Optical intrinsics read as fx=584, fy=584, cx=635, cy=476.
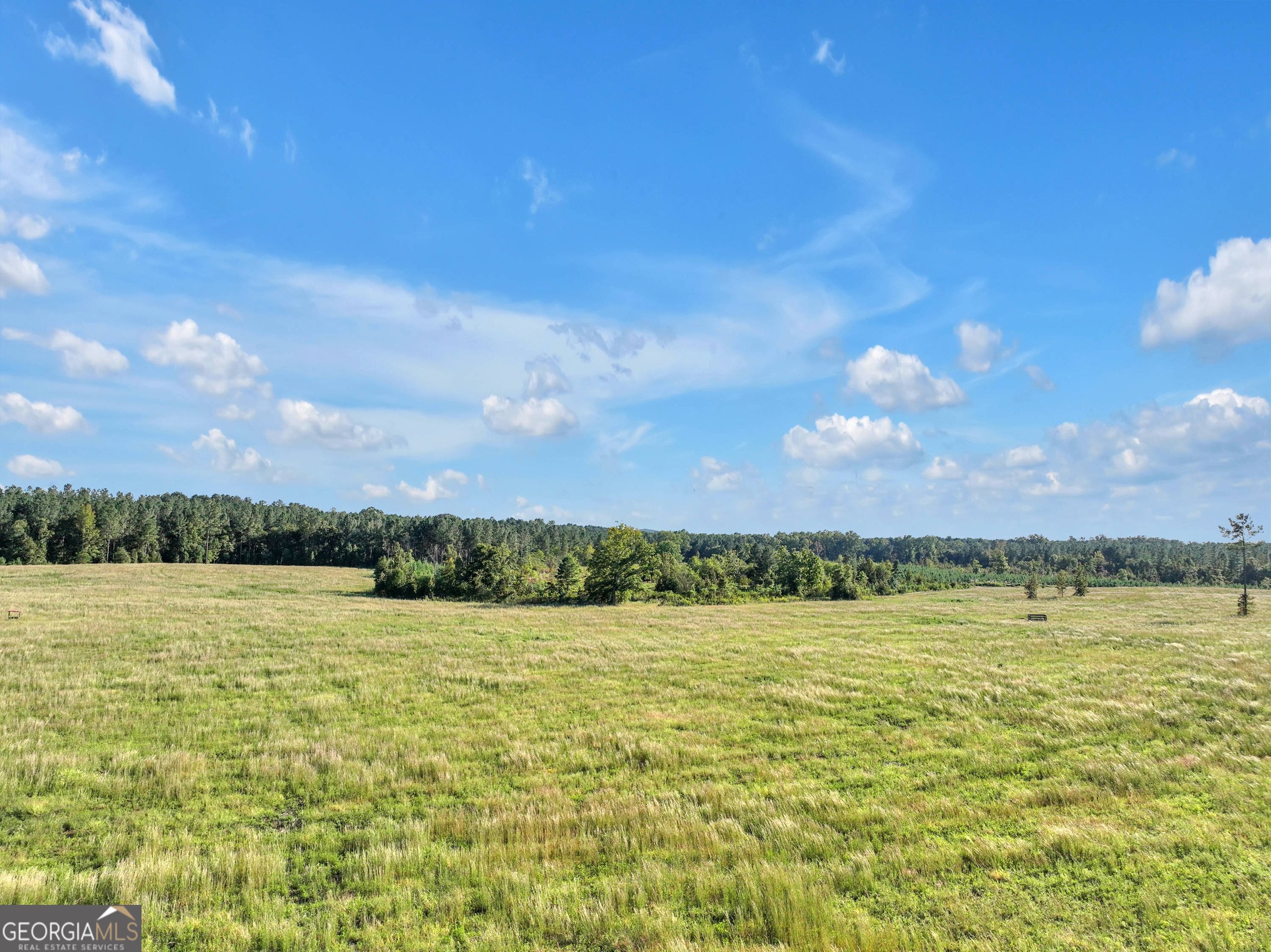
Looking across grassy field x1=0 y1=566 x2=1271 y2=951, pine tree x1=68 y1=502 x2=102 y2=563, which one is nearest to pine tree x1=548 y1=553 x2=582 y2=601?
grassy field x1=0 y1=566 x2=1271 y2=951

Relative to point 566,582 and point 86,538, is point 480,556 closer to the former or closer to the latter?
point 566,582

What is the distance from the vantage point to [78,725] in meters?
15.6

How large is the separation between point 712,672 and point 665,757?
1136 centimetres

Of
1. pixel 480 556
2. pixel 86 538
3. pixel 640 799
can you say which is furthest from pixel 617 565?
pixel 86 538

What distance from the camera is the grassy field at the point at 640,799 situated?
292 inches

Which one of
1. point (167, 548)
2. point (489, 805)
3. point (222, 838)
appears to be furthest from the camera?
point (167, 548)

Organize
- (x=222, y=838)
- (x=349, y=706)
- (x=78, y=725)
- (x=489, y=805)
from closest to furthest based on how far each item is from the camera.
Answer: (x=222, y=838)
(x=489, y=805)
(x=78, y=725)
(x=349, y=706)

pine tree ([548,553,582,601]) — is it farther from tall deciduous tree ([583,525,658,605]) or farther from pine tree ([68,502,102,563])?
pine tree ([68,502,102,563])

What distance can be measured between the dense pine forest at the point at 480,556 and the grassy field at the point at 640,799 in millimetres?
48885

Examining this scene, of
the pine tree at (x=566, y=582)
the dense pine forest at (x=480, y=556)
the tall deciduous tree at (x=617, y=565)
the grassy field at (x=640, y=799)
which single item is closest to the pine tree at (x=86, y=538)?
the dense pine forest at (x=480, y=556)

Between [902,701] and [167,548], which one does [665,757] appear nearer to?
[902,701]

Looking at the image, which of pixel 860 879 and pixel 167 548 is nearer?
pixel 860 879

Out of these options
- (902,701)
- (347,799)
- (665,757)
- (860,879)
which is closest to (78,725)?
(347,799)

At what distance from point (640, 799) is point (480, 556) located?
66.9m
